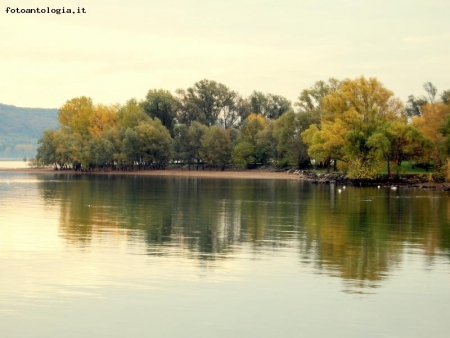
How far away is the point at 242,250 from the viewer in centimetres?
3291

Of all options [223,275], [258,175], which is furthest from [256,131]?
[223,275]

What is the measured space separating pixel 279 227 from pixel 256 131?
378ft

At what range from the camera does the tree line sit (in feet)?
337

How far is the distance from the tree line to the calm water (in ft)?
173

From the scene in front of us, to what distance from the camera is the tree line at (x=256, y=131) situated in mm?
102750

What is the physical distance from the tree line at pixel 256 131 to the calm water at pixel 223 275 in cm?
5284

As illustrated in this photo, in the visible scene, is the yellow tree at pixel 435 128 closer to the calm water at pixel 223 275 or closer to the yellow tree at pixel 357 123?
the yellow tree at pixel 357 123

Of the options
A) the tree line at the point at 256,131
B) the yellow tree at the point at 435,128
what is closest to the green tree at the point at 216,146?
the tree line at the point at 256,131

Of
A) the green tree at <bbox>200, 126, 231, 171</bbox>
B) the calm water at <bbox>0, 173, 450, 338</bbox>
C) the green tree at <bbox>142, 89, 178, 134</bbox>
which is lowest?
the calm water at <bbox>0, 173, 450, 338</bbox>

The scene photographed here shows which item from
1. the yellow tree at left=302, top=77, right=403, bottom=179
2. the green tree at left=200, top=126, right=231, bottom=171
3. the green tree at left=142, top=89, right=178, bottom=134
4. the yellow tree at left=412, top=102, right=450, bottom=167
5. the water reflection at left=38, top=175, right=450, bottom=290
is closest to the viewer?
the water reflection at left=38, top=175, right=450, bottom=290

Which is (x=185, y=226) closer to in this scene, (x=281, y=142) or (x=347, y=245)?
(x=347, y=245)

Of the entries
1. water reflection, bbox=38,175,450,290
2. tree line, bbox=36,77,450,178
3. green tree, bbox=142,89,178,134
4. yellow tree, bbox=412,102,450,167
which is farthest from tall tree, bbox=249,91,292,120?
water reflection, bbox=38,175,450,290

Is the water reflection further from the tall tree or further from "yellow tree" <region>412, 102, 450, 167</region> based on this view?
the tall tree

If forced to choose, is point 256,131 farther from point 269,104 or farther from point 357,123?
point 357,123
